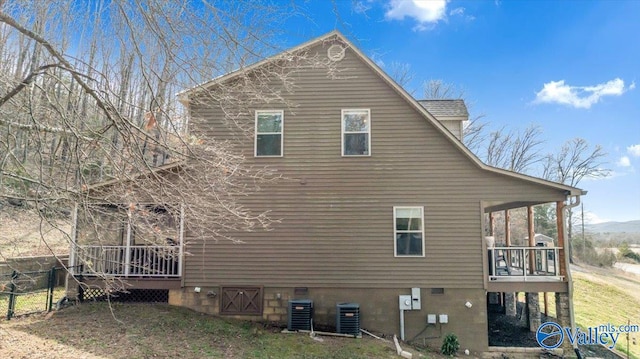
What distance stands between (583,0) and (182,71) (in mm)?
14207

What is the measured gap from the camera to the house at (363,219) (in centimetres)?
977

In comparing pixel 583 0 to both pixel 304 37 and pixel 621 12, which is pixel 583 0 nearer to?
pixel 621 12

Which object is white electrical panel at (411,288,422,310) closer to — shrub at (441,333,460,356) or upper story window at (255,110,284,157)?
shrub at (441,333,460,356)

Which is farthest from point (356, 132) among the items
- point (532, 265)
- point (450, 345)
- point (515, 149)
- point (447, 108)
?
point (515, 149)

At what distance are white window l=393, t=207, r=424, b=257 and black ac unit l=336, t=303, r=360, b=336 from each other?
1.79m

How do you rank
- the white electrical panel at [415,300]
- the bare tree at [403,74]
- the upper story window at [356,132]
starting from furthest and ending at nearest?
the bare tree at [403,74]
the upper story window at [356,132]
the white electrical panel at [415,300]

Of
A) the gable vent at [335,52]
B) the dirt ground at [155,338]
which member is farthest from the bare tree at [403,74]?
the dirt ground at [155,338]

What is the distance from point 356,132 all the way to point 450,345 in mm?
5734

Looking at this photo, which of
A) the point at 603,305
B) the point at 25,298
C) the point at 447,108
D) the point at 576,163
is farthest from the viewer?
the point at 576,163

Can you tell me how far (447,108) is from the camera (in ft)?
39.3

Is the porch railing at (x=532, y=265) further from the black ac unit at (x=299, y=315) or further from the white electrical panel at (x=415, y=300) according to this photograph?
the black ac unit at (x=299, y=315)

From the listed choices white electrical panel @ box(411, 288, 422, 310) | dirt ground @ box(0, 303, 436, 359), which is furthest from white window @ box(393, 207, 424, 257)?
dirt ground @ box(0, 303, 436, 359)

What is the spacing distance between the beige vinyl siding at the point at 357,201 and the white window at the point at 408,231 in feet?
0.50

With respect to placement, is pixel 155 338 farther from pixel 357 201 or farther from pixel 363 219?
pixel 357 201
